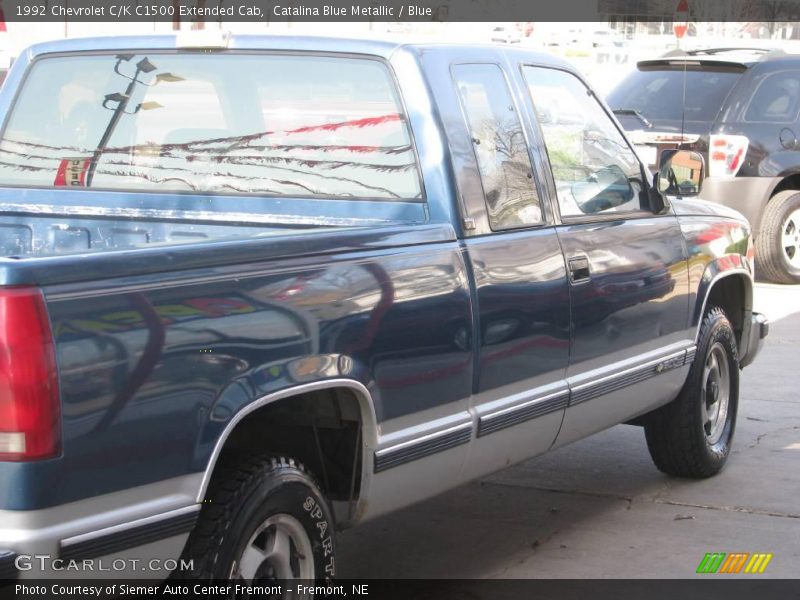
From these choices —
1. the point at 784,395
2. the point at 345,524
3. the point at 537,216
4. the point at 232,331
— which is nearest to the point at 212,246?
the point at 232,331

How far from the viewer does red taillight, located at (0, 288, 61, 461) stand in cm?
268

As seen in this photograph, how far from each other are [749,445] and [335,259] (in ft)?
12.4

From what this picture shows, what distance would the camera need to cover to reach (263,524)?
3311 millimetres

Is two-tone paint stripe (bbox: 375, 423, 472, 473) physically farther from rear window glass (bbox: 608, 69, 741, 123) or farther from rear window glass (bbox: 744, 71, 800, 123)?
rear window glass (bbox: 744, 71, 800, 123)

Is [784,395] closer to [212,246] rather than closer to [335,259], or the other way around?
[335,259]

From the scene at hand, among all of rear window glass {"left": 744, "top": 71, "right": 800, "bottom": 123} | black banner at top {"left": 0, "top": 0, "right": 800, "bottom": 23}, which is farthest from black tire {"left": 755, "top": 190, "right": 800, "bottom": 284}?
black banner at top {"left": 0, "top": 0, "right": 800, "bottom": 23}

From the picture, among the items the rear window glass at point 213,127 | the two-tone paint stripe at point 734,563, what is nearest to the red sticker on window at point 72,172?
the rear window glass at point 213,127

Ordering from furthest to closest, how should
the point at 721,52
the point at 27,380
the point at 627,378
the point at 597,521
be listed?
the point at 721,52 → the point at 597,521 → the point at 627,378 → the point at 27,380

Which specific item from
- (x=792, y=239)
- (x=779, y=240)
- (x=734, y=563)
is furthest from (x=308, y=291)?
(x=792, y=239)

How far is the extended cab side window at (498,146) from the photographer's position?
→ 437cm

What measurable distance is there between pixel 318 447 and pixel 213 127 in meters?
1.48

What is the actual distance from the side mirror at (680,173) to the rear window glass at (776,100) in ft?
18.8

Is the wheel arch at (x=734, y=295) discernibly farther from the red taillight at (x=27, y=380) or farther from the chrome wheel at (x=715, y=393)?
the red taillight at (x=27, y=380)

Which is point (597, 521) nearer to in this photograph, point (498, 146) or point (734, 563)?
point (734, 563)
